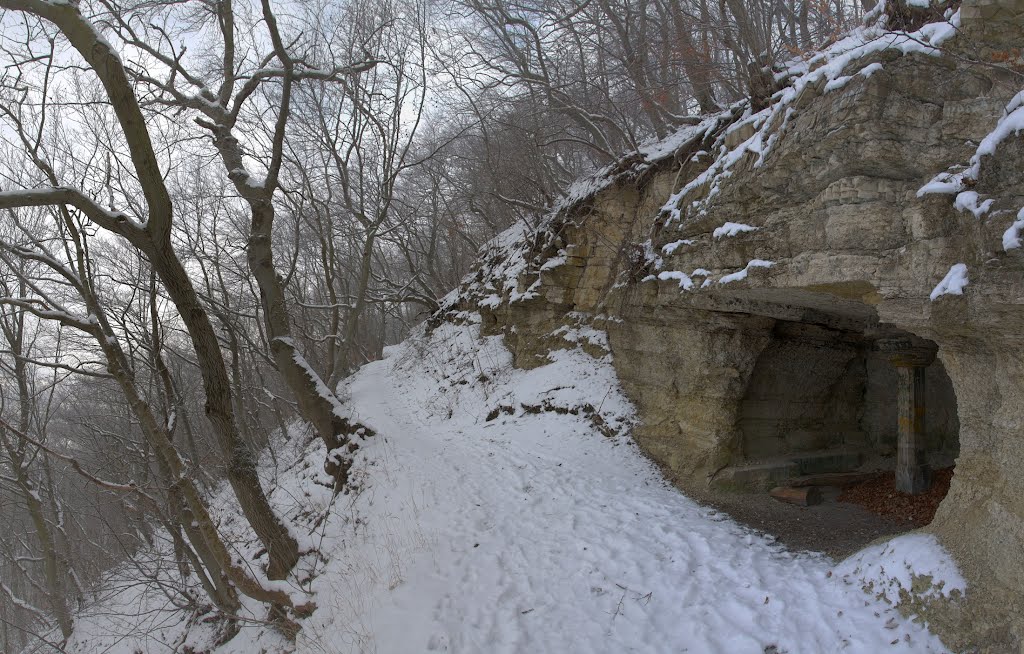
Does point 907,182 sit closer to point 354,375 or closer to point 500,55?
point 500,55

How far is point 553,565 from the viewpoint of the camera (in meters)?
5.12

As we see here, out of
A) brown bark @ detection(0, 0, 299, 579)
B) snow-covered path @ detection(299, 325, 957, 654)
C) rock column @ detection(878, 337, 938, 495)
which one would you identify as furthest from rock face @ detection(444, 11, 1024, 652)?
brown bark @ detection(0, 0, 299, 579)

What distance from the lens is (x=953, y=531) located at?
413 centimetres

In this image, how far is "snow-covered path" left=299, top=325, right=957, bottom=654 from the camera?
13.5 feet

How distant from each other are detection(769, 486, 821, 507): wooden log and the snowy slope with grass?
1.18 meters

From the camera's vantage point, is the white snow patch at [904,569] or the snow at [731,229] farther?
the snow at [731,229]

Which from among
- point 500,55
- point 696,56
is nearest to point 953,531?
point 696,56

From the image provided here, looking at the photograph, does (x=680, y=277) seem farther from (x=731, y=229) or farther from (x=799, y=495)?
(x=799, y=495)

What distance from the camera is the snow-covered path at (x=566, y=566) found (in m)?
4.12

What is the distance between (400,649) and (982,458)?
4554 millimetres

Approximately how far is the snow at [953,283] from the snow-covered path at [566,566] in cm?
190

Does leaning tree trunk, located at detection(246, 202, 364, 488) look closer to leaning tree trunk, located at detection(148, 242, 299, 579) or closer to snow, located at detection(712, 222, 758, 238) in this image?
leaning tree trunk, located at detection(148, 242, 299, 579)

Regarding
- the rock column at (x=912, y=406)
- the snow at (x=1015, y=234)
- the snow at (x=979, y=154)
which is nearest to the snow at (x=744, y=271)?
the snow at (x=979, y=154)

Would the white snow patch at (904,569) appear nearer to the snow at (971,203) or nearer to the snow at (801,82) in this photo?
the snow at (971,203)
